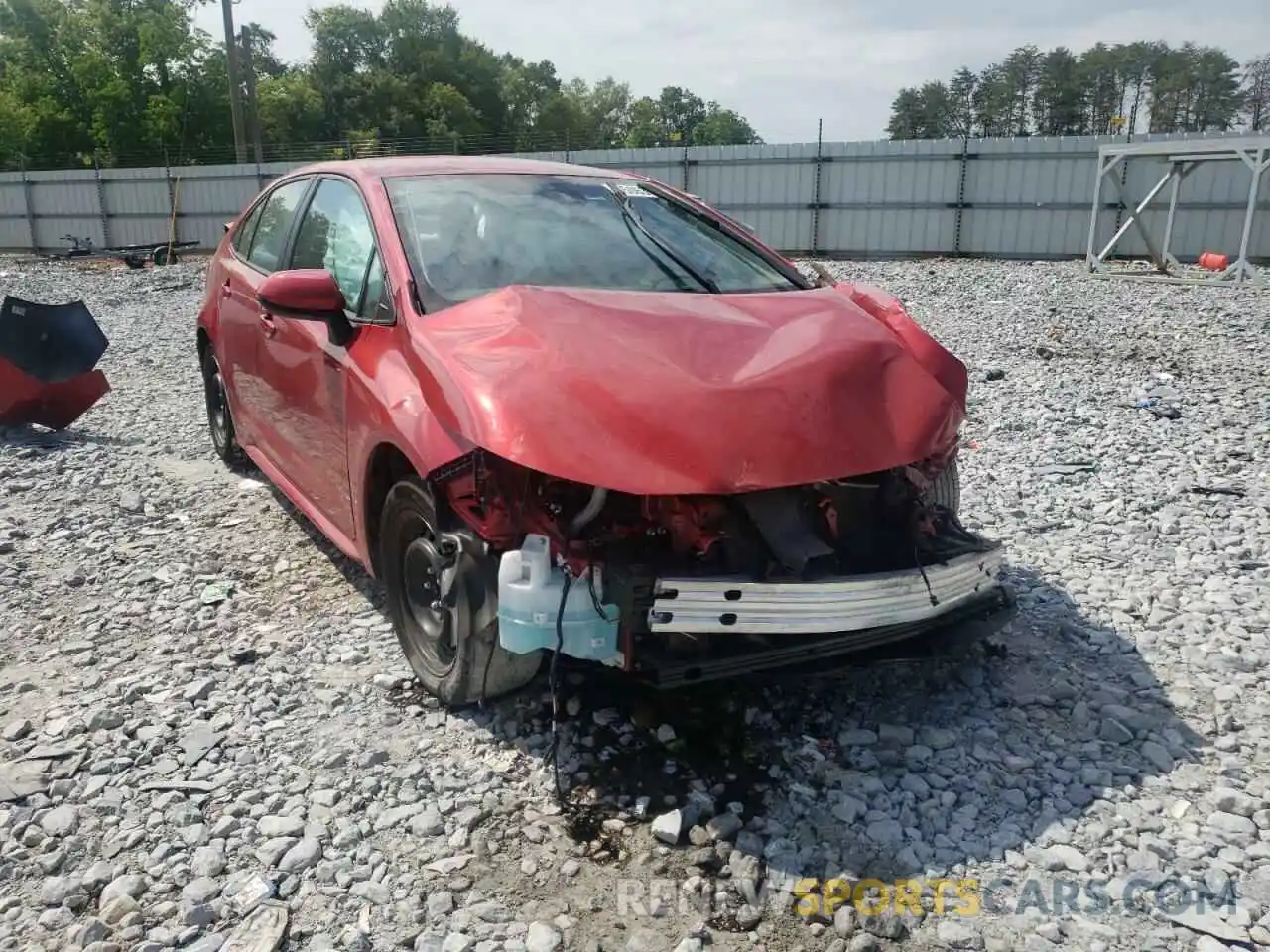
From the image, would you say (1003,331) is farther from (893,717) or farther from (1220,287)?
(893,717)

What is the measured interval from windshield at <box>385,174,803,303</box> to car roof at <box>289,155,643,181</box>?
8 cm

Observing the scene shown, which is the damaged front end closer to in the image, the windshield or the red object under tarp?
the windshield

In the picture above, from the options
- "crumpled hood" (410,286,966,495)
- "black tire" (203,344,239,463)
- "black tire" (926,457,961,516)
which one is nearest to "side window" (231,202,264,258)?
"black tire" (203,344,239,463)

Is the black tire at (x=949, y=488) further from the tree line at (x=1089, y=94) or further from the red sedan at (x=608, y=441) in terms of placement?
the tree line at (x=1089, y=94)

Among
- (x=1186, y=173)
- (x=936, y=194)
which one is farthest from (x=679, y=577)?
(x=936, y=194)

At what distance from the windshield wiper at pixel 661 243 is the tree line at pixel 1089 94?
22.9 metres

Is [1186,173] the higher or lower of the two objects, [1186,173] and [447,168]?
the higher

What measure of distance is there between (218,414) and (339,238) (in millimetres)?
2544

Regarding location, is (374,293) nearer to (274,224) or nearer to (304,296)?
(304,296)

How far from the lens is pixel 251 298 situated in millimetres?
4656

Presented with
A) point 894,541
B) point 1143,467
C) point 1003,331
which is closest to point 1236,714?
point 894,541

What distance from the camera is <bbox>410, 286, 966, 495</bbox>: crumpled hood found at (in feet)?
8.26

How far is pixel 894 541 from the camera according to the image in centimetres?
299

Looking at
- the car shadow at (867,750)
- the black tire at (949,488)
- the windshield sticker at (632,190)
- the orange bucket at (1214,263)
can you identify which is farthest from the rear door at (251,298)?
the orange bucket at (1214,263)
